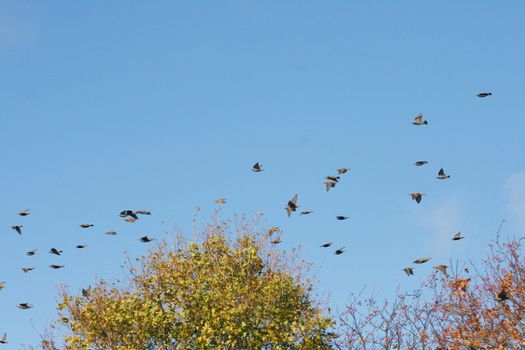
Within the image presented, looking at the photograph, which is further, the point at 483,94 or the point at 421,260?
the point at 483,94

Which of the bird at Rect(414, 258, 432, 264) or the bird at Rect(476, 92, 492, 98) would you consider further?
the bird at Rect(476, 92, 492, 98)

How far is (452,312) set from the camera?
3700 centimetres

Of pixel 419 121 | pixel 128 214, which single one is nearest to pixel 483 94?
pixel 419 121

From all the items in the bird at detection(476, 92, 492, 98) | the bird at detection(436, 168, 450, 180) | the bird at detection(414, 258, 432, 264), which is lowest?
the bird at detection(414, 258, 432, 264)

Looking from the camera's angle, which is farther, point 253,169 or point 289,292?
point 289,292

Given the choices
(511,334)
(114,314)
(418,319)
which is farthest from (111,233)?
(511,334)

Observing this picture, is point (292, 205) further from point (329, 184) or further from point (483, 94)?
point (483, 94)

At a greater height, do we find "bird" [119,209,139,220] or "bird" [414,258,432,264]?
"bird" [119,209,139,220]

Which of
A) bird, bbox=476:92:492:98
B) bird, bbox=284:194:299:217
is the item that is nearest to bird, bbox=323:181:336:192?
bird, bbox=284:194:299:217

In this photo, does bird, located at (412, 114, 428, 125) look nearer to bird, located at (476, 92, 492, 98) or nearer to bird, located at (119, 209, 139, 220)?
bird, located at (476, 92, 492, 98)

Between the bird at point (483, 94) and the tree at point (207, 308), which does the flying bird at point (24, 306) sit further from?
the bird at point (483, 94)

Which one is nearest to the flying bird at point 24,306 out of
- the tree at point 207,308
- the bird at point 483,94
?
the tree at point 207,308

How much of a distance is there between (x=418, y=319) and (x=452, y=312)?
7.81 feet

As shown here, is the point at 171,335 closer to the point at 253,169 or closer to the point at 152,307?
the point at 152,307
